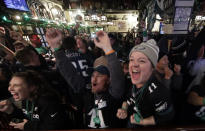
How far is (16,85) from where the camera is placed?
123 cm

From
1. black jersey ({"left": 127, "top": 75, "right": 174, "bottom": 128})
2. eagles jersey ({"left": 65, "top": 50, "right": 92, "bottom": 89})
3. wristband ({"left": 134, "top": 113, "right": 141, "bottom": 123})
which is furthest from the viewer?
eagles jersey ({"left": 65, "top": 50, "right": 92, "bottom": 89})

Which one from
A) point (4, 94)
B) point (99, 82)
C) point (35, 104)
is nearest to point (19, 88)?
point (35, 104)

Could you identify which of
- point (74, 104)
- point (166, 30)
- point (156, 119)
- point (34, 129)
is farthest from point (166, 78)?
point (34, 129)

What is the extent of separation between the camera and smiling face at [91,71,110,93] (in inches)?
46.1

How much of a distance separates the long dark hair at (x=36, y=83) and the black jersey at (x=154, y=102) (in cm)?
114

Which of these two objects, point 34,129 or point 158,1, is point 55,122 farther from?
point 158,1

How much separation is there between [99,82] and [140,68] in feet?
1.62

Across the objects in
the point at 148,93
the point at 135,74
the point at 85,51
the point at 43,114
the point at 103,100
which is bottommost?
the point at 43,114

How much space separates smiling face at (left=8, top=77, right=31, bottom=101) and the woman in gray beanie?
1.24m

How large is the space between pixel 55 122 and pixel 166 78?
145cm

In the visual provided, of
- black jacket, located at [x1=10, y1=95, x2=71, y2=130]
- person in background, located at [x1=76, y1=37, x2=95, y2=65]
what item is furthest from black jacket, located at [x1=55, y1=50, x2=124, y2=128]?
person in background, located at [x1=76, y1=37, x2=95, y2=65]

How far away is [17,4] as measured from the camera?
4340mm

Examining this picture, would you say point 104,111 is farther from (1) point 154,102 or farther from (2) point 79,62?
(2) point 79,62

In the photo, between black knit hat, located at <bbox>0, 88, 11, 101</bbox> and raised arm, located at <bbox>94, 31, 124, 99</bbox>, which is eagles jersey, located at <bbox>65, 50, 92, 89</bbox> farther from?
black knit hat, located at <bbox>0, 88, 11, 101</bbox>
